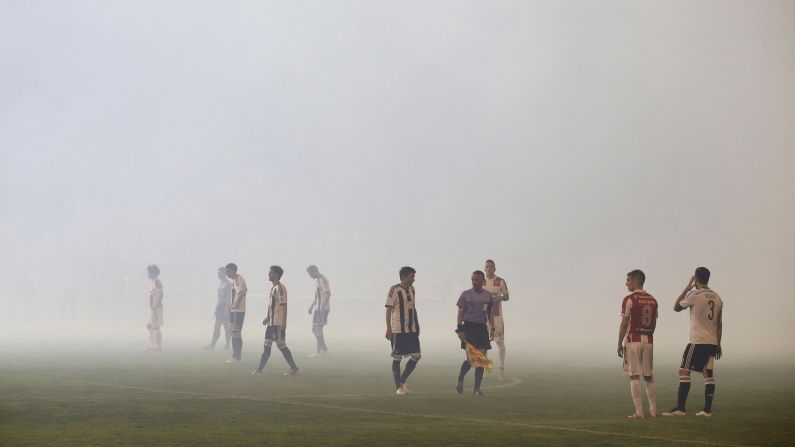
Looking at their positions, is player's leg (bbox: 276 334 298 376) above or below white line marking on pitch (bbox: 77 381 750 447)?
above

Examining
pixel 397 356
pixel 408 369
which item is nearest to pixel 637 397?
pixel 408 369

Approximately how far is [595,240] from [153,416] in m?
115

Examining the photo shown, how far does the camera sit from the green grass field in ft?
45.5

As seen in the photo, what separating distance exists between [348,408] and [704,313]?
18.6ft

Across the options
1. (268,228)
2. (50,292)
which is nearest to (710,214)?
(268,228)

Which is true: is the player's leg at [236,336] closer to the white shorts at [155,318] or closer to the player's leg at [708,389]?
the white shorts at [155,318]

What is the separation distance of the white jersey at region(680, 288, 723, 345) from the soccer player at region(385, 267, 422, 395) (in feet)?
16.9

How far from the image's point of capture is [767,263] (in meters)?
114

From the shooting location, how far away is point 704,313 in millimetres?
17203

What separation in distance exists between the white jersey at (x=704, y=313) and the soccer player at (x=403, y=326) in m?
5.14

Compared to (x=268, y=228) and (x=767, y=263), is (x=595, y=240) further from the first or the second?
(x=268, y=228)

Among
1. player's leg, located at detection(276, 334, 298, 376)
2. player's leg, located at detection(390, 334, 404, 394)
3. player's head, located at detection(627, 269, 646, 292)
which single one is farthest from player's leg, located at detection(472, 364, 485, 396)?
player's leg, located at detection(276, 334, 298, 376)

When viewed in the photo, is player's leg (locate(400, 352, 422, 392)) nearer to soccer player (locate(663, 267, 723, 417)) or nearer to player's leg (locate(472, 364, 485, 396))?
player's leg (locate(472, 364, 485, 396))

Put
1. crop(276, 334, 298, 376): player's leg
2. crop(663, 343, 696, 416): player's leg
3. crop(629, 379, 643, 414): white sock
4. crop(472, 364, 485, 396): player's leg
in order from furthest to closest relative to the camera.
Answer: crop(276, 334, 298, 376): player's leg
crop(472, 364, 485, 396): player's leg
crop(663, 343, 696, 416): player's leg
crop(629, 379, 643, 414): white sock
